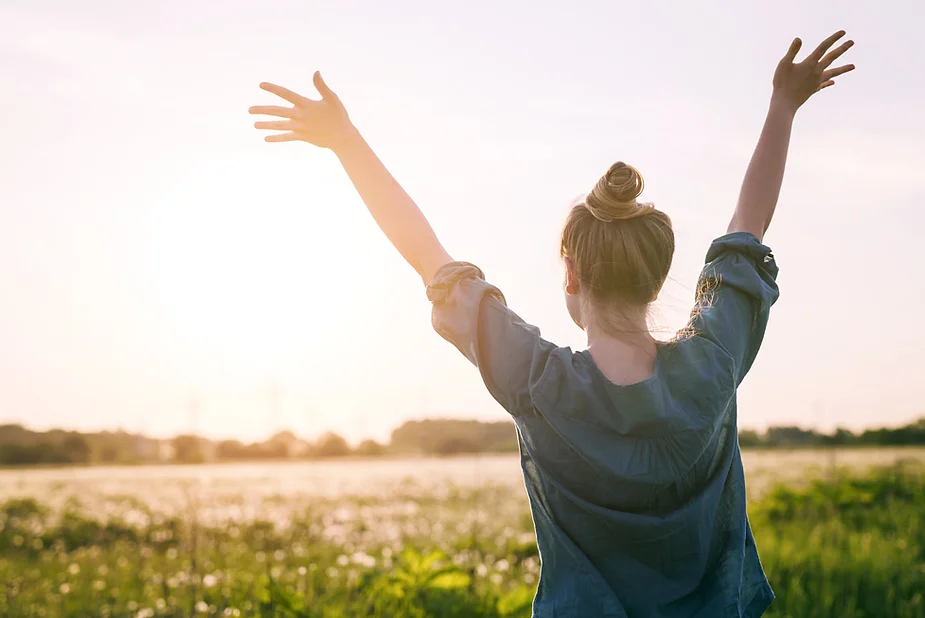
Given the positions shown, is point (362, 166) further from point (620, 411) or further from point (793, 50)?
point (793, 50)

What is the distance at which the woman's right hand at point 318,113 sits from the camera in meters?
2.29

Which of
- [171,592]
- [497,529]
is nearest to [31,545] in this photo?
[171,592]

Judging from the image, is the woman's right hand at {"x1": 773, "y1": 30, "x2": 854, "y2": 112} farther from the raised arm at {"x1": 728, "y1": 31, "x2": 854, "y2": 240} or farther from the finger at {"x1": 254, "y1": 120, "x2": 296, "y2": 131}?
the finger at {"x1": 254, "y1": 120, "x2": 296, "y2": 131}

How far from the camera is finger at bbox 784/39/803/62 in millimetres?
2564

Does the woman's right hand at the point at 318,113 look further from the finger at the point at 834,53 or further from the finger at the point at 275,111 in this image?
the finger at the point at 834,53

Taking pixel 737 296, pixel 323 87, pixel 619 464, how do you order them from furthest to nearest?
pixel 323 87 < pixel 737 296 < pixel 619 464

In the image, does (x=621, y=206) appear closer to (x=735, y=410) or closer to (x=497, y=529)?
(x=735, y=410)

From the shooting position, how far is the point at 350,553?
316 inches

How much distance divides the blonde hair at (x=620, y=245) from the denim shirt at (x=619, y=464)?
172 millimetres

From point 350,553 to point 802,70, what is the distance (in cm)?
670

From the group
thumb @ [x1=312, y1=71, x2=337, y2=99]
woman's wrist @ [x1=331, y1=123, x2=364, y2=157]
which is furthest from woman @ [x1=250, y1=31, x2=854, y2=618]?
thumb @ [x1=312, y1=71, x2=337, y2=99]

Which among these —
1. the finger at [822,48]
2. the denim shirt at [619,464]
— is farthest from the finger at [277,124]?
the finger at [822,48]

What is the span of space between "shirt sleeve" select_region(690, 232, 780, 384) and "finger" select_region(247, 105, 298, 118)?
1269mm

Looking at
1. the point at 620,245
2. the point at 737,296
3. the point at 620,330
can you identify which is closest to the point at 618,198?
the point at 620,245
